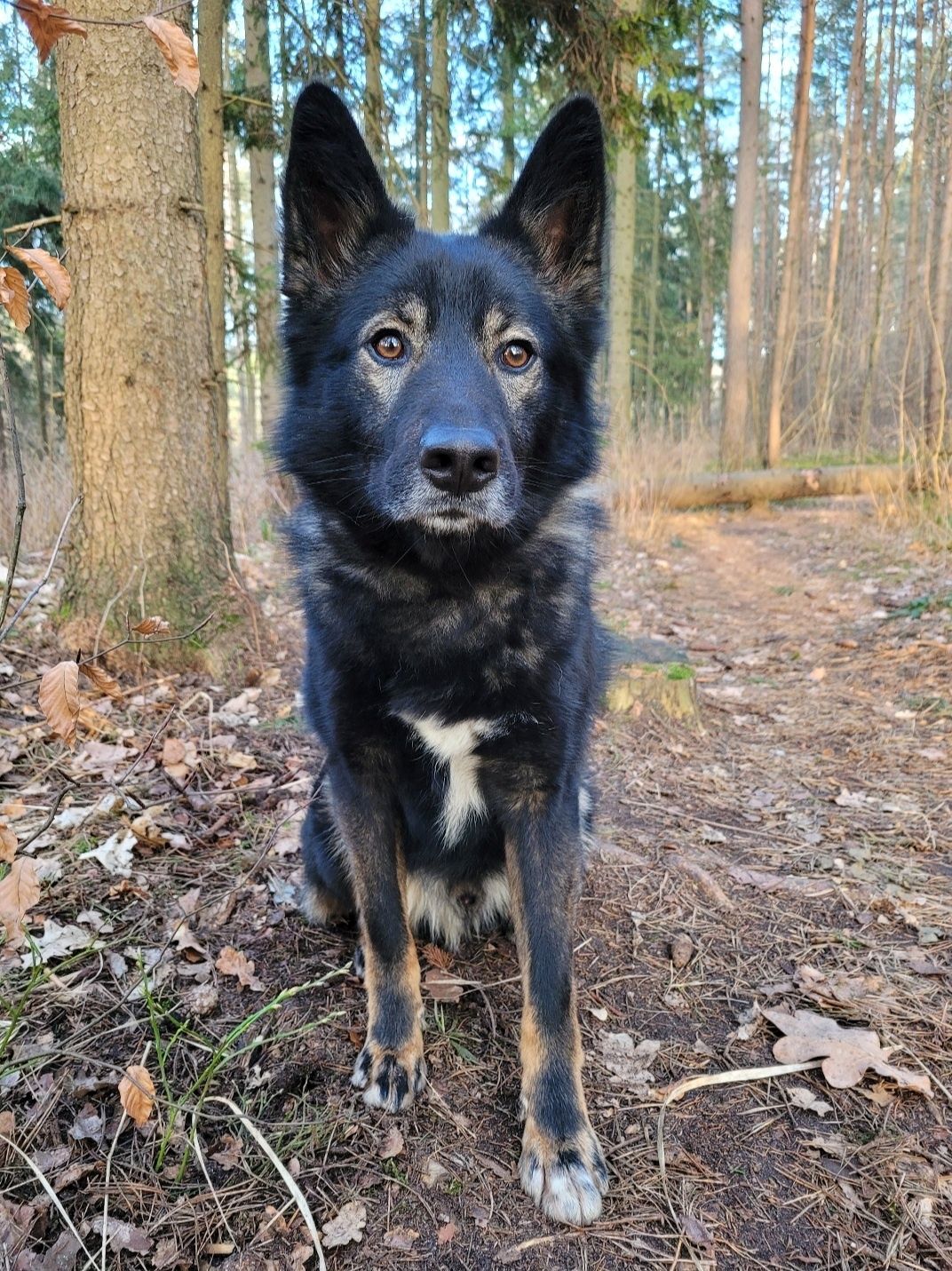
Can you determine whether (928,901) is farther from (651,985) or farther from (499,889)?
(499,889)

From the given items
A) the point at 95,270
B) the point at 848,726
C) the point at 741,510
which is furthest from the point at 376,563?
the point at 741,510

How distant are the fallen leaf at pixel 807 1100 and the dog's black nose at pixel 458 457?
1596mm

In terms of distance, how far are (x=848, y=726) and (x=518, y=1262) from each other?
323 cm

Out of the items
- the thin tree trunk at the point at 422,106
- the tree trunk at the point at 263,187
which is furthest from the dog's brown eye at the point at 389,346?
the thin tree trunk at the point at 422,106

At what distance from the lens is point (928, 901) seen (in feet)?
8.16

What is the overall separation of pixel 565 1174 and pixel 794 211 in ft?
46.6

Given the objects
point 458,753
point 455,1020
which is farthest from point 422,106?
point 455,1020

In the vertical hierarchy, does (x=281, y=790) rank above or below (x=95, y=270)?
below

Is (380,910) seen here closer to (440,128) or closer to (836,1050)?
(836,1050)

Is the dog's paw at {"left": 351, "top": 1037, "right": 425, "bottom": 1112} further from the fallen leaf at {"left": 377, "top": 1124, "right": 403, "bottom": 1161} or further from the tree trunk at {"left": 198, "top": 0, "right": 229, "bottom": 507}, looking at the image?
the tree trunk at {"left": 198, "top": 0, "right": 229, "bottom": 507}

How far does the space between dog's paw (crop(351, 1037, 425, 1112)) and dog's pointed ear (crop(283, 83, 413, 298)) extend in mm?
2038

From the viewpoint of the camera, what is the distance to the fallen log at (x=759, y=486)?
35.4 feet

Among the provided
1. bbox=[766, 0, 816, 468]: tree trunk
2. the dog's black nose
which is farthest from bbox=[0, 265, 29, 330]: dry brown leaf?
bbox=[766, 0, 816, 468]: tree trunk

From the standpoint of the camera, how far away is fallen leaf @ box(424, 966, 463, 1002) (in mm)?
2133
